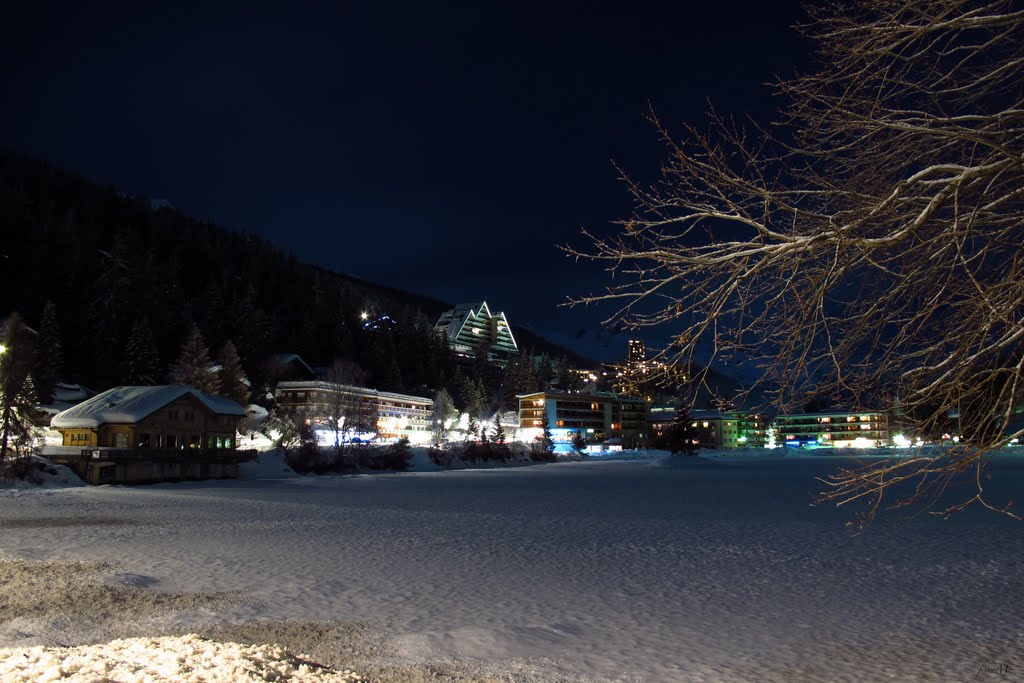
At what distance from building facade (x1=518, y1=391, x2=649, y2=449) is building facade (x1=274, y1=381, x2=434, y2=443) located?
25998 mm

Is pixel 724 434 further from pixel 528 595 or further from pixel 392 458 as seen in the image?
pixel 528 595

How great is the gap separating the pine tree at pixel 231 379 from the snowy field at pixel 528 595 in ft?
154

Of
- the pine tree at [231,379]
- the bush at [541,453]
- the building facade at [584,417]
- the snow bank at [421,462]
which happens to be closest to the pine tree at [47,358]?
the pine tree at [231,379]

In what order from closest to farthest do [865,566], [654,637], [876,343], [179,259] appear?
[876,343] < [654,637] < [865,566] < [179,259]

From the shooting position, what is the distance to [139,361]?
63750 mm

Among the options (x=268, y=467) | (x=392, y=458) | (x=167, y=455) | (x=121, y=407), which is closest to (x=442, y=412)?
(x=392, y=458)

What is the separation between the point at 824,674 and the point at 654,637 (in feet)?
7.02

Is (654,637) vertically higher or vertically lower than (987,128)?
lower

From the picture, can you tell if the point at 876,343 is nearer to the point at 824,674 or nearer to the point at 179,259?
the point at 824,674

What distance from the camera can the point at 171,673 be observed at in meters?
6.20

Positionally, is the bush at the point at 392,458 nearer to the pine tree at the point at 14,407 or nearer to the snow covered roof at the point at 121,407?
the snow covered roof at the point at 121,407

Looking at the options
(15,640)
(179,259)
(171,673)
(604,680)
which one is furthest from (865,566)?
(179,259)

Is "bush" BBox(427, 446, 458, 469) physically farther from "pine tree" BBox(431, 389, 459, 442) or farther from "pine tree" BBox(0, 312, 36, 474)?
"pine tree" BBox(0, 312, 36, 474)

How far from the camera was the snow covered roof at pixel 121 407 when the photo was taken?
45625 mm
